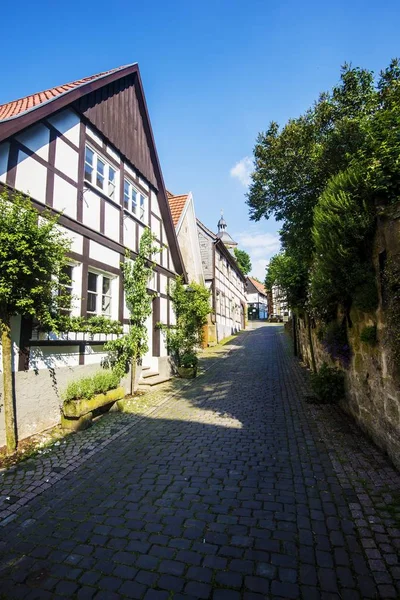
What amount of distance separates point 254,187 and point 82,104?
16.3 ft

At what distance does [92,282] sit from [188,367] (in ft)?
17.5

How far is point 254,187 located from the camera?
364 inches

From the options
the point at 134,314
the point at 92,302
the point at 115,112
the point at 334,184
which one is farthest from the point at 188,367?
the point at 115,112

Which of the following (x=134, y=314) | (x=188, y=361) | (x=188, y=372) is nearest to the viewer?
(x=134, y=314)

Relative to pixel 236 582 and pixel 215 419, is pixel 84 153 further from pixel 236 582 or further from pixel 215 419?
pixel 236 582

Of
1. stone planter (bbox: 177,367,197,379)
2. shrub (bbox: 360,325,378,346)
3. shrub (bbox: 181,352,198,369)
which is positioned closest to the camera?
shrub (bbox: 360,325,378,346)

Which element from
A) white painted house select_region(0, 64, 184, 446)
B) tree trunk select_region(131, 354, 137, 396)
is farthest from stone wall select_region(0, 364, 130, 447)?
tree trunk select_region(131, 354, 137, 396)

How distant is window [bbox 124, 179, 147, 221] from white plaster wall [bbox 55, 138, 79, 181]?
2.35 m

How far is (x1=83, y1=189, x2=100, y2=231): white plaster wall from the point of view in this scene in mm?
7598

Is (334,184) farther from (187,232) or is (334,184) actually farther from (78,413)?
(187,232)

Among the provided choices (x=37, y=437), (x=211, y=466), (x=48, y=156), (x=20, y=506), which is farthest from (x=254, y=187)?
(x=20, y=506)

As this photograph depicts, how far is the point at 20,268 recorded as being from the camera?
15.9 ft

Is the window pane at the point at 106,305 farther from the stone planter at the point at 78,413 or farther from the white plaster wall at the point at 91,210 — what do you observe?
the stone planter at the point at 78,413

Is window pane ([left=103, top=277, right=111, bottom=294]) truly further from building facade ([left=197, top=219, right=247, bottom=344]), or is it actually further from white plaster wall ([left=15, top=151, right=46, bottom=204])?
building facade ([left=197, top=219, right=247, bottom=344])
